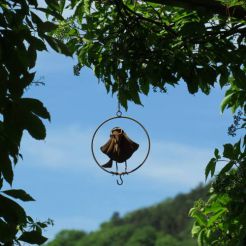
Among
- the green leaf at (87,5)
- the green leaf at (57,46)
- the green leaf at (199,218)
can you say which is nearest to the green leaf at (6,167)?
the green leaf at (57,46)

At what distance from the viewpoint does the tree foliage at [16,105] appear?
2832 millimetres

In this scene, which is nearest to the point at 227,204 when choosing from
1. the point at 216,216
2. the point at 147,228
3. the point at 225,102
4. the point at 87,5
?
the point at 216,216

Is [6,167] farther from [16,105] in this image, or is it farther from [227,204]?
[227,204]

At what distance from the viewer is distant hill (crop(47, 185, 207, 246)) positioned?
8231 cm

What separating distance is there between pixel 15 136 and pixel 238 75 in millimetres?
2486

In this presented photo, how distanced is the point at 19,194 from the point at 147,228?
85.7 meters

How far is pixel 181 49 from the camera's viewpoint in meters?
4.99

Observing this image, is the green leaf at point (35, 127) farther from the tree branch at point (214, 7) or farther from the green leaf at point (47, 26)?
the tree branch at point (214, 7)

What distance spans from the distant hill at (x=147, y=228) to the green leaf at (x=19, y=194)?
7329 centimetres

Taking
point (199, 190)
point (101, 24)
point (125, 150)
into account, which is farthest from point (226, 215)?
point (199, 190)

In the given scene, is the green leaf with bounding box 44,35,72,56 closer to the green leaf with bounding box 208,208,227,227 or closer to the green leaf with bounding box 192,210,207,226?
the green leaf with bounding box 208,208,227,227

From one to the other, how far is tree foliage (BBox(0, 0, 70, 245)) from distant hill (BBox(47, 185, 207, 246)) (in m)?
73.0

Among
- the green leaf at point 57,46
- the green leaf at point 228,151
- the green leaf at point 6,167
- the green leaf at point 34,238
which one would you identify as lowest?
the green leaf at point 34,238

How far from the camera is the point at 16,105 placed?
2939 millimetres
